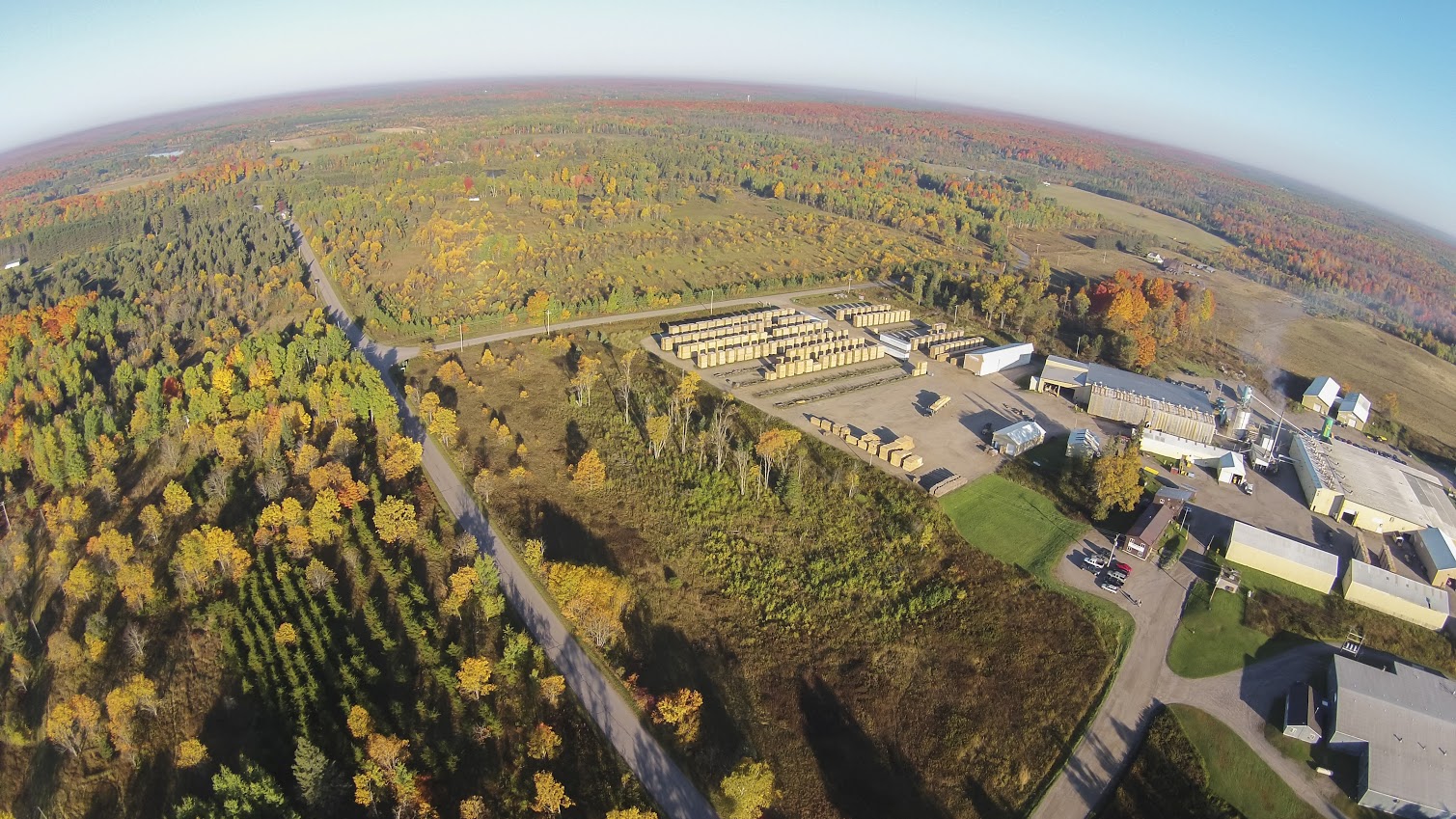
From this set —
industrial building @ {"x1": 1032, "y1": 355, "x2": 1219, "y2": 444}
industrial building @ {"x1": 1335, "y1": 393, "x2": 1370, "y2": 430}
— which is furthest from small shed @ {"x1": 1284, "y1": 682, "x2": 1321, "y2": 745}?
industrial building @ {"x1": 1335, "y1": 393, "x2": 1370, "y2": 430}

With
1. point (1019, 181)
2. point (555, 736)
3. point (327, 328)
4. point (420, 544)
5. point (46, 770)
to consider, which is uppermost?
point (1019, 181)

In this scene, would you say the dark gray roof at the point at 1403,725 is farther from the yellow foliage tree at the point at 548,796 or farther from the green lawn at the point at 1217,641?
the yellow foliage tree at the point at 548,796

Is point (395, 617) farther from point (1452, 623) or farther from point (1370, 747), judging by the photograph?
point (1452, 623)

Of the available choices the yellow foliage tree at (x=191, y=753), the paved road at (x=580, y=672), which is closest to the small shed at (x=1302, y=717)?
the paved road at (x=580, y=672)

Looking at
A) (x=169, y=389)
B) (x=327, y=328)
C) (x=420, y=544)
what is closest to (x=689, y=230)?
(x=327, y=328)

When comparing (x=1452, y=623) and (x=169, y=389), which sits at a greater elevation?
(x=169, y=389)
